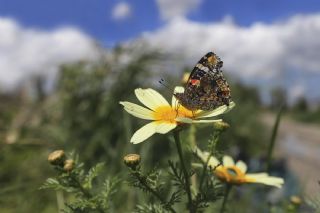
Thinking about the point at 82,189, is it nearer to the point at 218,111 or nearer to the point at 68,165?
the point at 68,165

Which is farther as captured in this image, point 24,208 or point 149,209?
point 24,208

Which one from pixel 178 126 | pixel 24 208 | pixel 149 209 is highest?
pixel 178 126

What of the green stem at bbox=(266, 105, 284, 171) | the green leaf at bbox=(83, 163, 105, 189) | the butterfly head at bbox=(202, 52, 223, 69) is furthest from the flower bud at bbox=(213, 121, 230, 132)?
the green stem at bbox=(266, 105, 284, 171)

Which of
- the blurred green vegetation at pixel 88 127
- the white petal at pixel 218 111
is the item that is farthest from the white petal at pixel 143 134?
the blurred green vegetation at pixel 88 127

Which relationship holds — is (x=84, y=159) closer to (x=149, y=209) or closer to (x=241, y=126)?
A: (x=149, y=209)

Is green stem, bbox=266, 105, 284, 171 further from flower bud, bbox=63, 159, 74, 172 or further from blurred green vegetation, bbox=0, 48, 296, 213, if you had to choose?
blurred green vegetation, bbox=0, 48, 296, 213

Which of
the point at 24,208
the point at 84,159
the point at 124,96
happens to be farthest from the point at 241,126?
the point at 24,208

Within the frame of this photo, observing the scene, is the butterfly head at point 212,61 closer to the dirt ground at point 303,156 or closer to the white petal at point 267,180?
the white petal at point 267,180

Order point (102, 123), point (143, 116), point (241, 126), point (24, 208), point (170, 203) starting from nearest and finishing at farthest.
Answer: point (170, 203)
point (143, 116)
point (24, 208)
point (102, 123)
point (241, 126)
